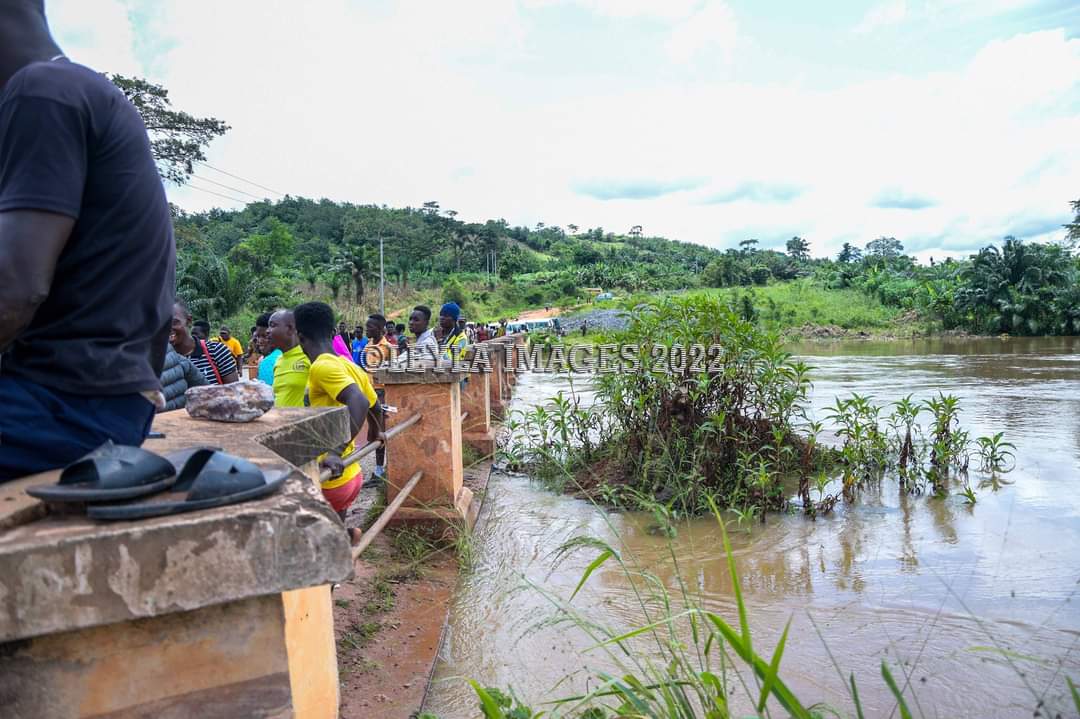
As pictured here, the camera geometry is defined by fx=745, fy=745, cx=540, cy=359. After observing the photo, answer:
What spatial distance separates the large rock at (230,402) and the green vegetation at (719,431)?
3866 mm

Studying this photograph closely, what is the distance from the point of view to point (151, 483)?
1.24m

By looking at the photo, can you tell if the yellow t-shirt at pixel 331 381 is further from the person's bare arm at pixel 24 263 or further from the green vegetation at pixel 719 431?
the green vegetation at pixel 719 431

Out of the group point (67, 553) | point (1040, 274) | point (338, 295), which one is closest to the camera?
point (67, 553)

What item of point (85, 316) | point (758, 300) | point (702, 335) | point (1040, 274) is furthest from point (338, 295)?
point (85, 316)

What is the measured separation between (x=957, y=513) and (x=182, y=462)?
20.0 feet

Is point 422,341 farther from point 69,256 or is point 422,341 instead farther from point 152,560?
point 152,560

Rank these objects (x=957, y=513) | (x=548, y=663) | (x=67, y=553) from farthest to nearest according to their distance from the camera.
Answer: (x=957, y=513) < (x=548, y=663) < (x=67, y=553)

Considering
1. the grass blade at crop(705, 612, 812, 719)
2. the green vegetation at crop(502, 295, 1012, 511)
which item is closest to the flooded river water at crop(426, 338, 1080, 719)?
the green vegetation at crop(502, 295, 1012, 511)

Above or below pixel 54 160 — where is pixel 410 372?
below

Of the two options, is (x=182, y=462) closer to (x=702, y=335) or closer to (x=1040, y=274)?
(x=702, y=335)

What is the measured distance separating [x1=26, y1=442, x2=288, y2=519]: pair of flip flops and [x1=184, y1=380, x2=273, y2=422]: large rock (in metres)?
0.96

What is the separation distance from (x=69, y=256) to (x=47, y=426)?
1.05 ft

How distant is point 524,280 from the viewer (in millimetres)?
56969

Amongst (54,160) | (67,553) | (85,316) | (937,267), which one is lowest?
(67,553)
